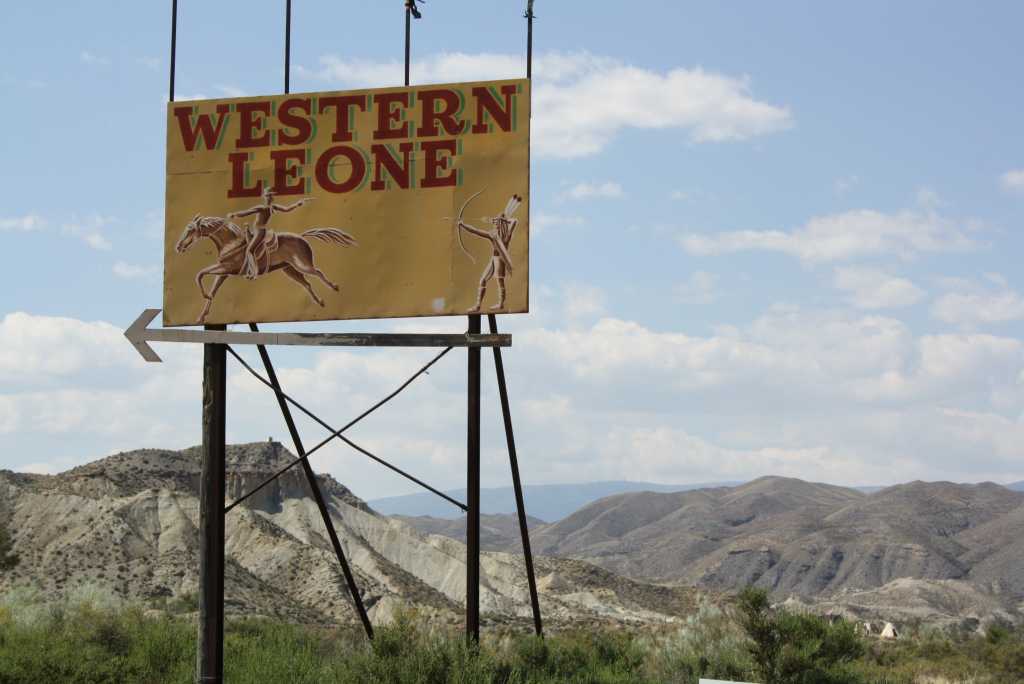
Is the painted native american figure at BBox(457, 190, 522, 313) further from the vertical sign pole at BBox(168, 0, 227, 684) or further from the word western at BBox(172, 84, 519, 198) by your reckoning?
the vertical sign pole at BBox(168, 0, 227, 684)

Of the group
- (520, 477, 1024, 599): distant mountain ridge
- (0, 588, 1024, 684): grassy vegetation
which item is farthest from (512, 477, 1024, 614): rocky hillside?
(0, 588, 1024, 684): grassy vegetation

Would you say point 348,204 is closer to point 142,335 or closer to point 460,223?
point 460,223

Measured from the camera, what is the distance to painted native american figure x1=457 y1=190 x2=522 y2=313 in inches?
562

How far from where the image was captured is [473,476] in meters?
14.3

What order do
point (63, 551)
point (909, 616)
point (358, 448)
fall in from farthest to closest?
point (909, 616)
point (63, 551)
point (358, 448)

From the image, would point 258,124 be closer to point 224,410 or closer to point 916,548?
point 224,410

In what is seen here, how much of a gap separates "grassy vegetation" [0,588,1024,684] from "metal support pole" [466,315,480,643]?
0.63 metres

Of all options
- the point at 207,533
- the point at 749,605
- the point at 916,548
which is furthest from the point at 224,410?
the point at 916,548

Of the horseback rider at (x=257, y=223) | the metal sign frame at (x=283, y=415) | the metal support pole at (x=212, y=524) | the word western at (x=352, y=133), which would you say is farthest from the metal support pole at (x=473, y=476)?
the metal support pole at (x=212, y=524)

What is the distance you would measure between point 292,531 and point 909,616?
3337 cm

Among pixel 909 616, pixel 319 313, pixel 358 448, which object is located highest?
pixel 319 313

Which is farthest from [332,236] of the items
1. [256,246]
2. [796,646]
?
[796,646]

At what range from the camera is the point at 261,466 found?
70.7 m

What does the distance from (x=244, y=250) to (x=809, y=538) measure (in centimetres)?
9091
